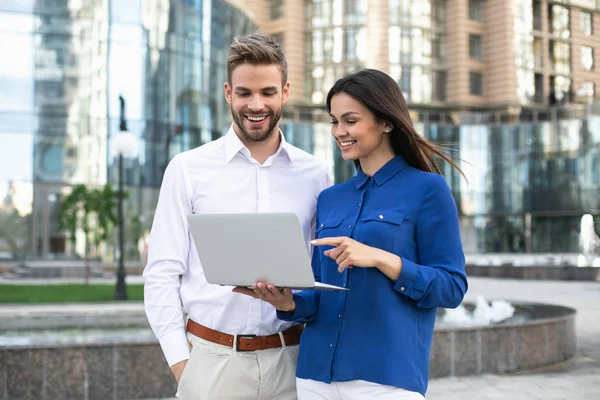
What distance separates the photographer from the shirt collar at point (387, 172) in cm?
325

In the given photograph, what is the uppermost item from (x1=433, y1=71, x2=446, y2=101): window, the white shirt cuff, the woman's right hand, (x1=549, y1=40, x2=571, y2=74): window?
(x1=549, y1=40, x2=571, y2=74): window

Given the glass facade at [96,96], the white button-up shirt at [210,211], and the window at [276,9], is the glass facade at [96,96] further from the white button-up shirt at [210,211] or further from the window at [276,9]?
the white button-up shirt at [210,211]

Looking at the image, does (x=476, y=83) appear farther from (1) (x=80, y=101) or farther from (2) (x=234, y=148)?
(2) (x=234, y=148)

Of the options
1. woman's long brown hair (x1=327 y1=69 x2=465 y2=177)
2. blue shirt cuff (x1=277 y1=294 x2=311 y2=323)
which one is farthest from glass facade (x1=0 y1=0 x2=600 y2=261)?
blue shirt cuff (x1=277 y1=294 x2=311 y2=323)

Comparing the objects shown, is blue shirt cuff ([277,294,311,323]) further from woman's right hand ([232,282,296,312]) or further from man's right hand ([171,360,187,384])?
man's right hand ([171,360,187,384])

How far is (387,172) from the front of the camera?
327 cm

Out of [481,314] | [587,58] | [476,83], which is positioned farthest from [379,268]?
[587,58]

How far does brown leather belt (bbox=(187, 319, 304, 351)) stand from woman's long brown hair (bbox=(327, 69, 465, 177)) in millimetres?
1055

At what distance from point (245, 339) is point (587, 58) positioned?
68.7m

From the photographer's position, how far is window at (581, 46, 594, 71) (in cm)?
6512

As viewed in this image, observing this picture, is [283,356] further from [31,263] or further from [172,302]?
[31,263]

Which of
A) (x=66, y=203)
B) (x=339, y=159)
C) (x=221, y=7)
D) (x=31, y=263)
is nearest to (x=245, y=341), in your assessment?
(x=66, y=203)

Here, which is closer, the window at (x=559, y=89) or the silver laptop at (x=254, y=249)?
the silver laptop at (x=254, y=249)

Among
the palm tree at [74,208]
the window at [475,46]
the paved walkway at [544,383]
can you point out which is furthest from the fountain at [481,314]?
the window at [475,46]
